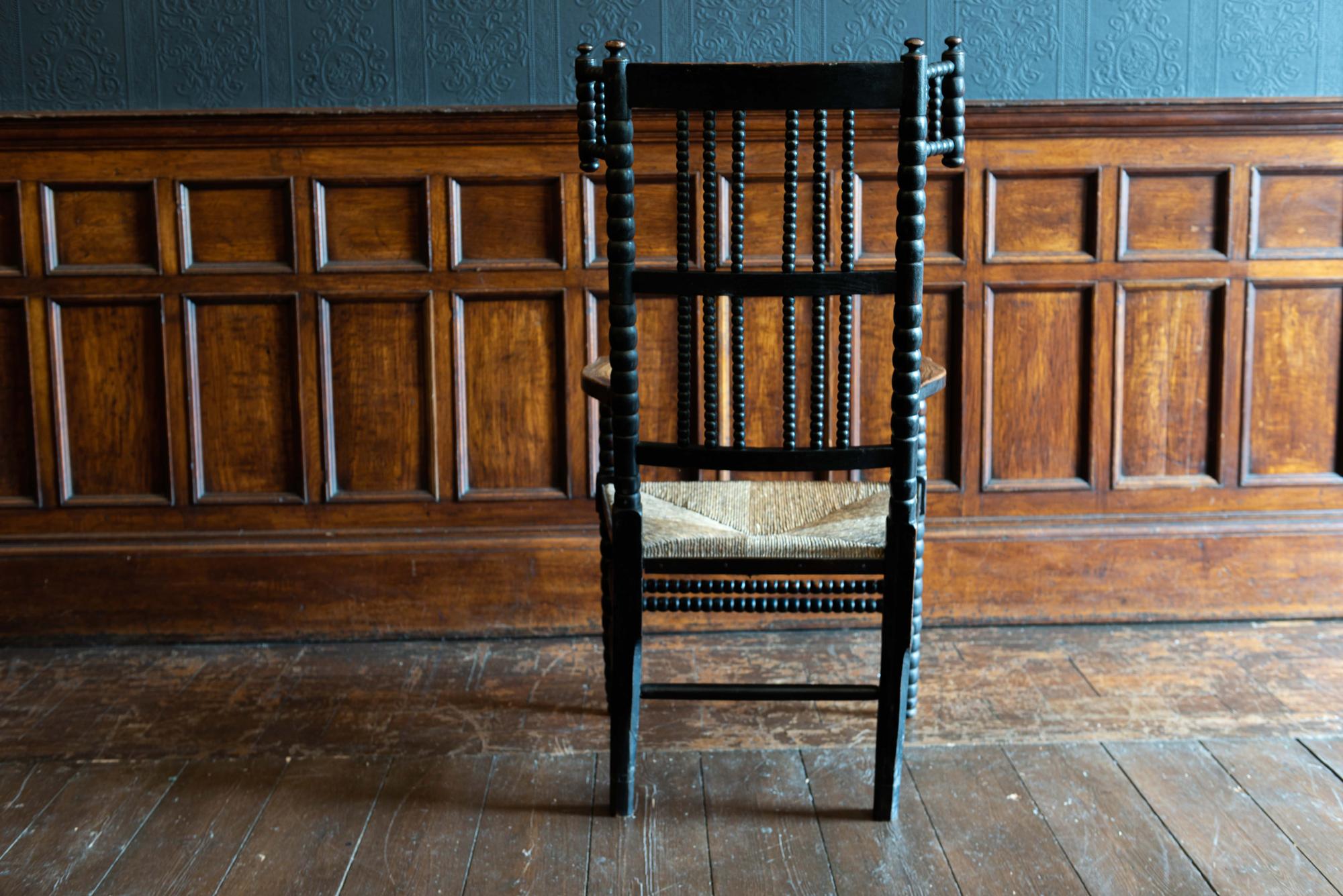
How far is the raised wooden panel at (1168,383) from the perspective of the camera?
2666mm

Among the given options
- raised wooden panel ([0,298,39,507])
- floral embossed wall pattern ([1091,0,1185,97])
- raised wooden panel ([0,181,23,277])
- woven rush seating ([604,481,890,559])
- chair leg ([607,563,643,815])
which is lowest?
chair leg ([607,563,643,815])

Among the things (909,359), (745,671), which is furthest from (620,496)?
(745,671)

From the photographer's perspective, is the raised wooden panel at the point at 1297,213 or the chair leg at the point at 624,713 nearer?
the chair leg at the point at 624,713

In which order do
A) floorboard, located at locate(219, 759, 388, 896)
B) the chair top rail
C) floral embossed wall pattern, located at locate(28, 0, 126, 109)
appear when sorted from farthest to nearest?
1. floral embossed wall pattern, located at locate(28, 0, 126, 109)
2. floorboard, located at locate(219, 759, 388, 896)
3. the chair top rail

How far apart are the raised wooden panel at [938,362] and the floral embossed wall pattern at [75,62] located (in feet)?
5.08

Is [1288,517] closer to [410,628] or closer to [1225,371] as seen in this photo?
[1225,371]

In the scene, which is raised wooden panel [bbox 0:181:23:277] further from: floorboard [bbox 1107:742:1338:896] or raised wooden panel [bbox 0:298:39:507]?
floorboard [bbox 1107:742:1338:896]

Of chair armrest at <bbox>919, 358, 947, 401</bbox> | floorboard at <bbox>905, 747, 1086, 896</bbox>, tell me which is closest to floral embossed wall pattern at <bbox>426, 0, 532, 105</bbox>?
chair armrest at <bbox>919, 358, 947, 401</bbox>

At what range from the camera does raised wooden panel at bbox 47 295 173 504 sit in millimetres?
2615

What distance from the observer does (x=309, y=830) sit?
1.83 meters

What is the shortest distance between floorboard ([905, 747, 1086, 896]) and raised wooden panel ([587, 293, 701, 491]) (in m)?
0.90

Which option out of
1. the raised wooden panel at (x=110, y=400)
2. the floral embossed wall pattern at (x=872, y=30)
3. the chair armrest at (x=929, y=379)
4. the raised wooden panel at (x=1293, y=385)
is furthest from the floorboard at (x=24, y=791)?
the raised wooden panel at (x=1293, y=385)

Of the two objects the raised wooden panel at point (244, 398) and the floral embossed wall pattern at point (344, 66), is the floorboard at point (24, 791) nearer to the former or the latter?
the raised wooden panel at point (244, 398)

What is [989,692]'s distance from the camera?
2.31 m
